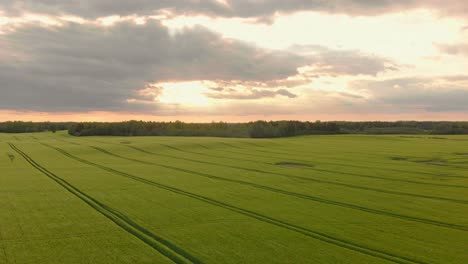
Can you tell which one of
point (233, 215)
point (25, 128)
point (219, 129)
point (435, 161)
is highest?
point (219, 129)

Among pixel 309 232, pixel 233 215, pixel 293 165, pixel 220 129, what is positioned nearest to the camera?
pixel 309 232

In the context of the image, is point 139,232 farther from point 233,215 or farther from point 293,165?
point 293,165

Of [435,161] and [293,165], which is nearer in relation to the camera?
[293,165]

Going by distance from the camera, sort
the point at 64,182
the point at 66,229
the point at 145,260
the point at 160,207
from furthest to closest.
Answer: the point at 64,182
the point at 160,207
the point at 66,229
the point at 145,260

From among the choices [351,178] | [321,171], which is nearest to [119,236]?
[351,178]

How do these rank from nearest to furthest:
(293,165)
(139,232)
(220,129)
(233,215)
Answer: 1. (139,232)
2. (233,215)
3. (293,165)
4. (220,129)

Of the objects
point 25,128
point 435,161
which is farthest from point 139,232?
point 25,128

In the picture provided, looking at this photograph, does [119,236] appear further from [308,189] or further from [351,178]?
[351,178]

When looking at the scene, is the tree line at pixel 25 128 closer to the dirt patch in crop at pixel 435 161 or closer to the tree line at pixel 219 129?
the tree line at pixel 219 129
